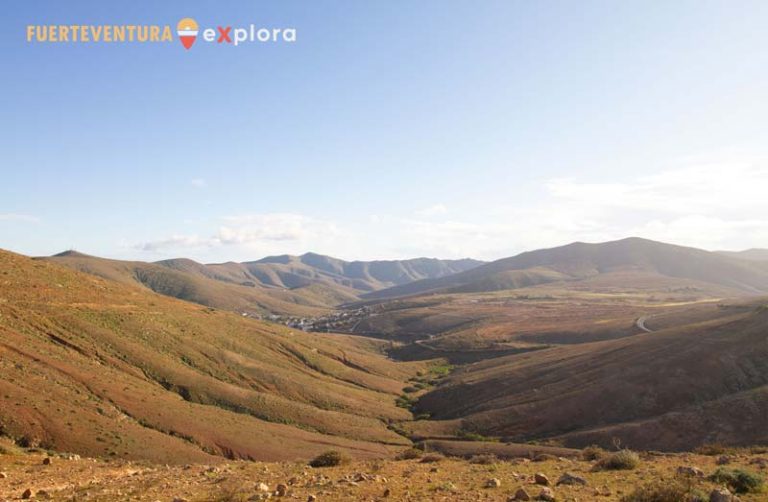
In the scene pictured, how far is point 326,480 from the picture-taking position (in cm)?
1852

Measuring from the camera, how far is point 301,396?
61.3 metres

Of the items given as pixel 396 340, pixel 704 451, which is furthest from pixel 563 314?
pixel 704 451

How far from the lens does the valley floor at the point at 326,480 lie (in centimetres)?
1628

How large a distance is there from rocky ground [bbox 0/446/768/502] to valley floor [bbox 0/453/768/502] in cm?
4

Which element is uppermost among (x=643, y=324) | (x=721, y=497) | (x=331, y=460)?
(x=721, y=497)

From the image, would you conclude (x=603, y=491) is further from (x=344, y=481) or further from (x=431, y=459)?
(x=431, y=459)

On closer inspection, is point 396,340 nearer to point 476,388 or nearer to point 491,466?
point 476,388

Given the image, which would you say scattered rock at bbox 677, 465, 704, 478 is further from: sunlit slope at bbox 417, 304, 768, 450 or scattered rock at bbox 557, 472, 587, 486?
sunlit slope at bbox 417, 304, 768, 450

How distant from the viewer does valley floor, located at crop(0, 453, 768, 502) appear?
16.3m

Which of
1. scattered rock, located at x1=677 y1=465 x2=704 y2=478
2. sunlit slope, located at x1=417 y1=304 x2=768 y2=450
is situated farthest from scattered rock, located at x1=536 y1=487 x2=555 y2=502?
sunlit slope, located at x1=417 y1=304 x2=768 y2=450

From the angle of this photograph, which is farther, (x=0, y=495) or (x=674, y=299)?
(x=674, y=299)

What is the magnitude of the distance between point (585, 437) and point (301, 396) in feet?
113

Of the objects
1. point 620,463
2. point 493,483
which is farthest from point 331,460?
point 620,463

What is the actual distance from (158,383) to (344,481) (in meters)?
39.1
